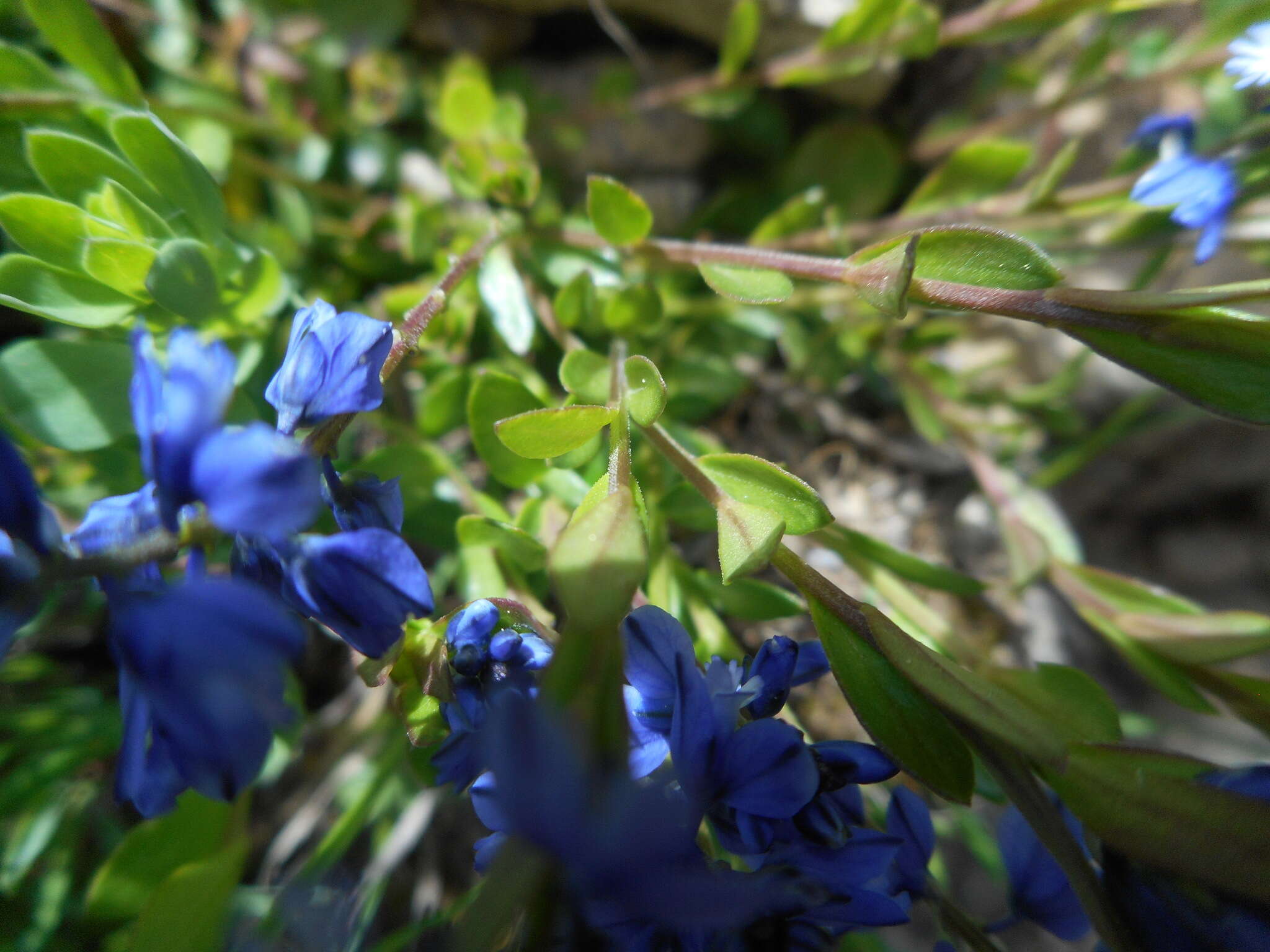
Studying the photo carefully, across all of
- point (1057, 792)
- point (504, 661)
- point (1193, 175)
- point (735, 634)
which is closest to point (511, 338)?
point (504, 661)

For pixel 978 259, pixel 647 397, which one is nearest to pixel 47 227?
pixel 647 397

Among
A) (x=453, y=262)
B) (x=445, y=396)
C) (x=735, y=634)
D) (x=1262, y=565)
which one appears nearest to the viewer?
(x=453, y=262)

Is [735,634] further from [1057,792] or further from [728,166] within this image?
[728,166]

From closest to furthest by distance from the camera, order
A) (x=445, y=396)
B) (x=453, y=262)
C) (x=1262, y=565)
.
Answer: (x=453, y=262) → (x=445, y=396) → (x=1262, y=565)

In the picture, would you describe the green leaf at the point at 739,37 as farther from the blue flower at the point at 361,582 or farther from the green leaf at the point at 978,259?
the blue flower at the point at 361,582

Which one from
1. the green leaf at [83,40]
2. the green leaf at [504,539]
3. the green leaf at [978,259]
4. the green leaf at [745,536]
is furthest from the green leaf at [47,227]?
the green leaf at [978,259]

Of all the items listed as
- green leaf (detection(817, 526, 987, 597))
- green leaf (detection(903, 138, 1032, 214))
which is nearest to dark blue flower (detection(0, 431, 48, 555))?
green leaf (detection(817, 526, 987, 597))

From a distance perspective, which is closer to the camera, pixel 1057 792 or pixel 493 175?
pixel 1057 792
